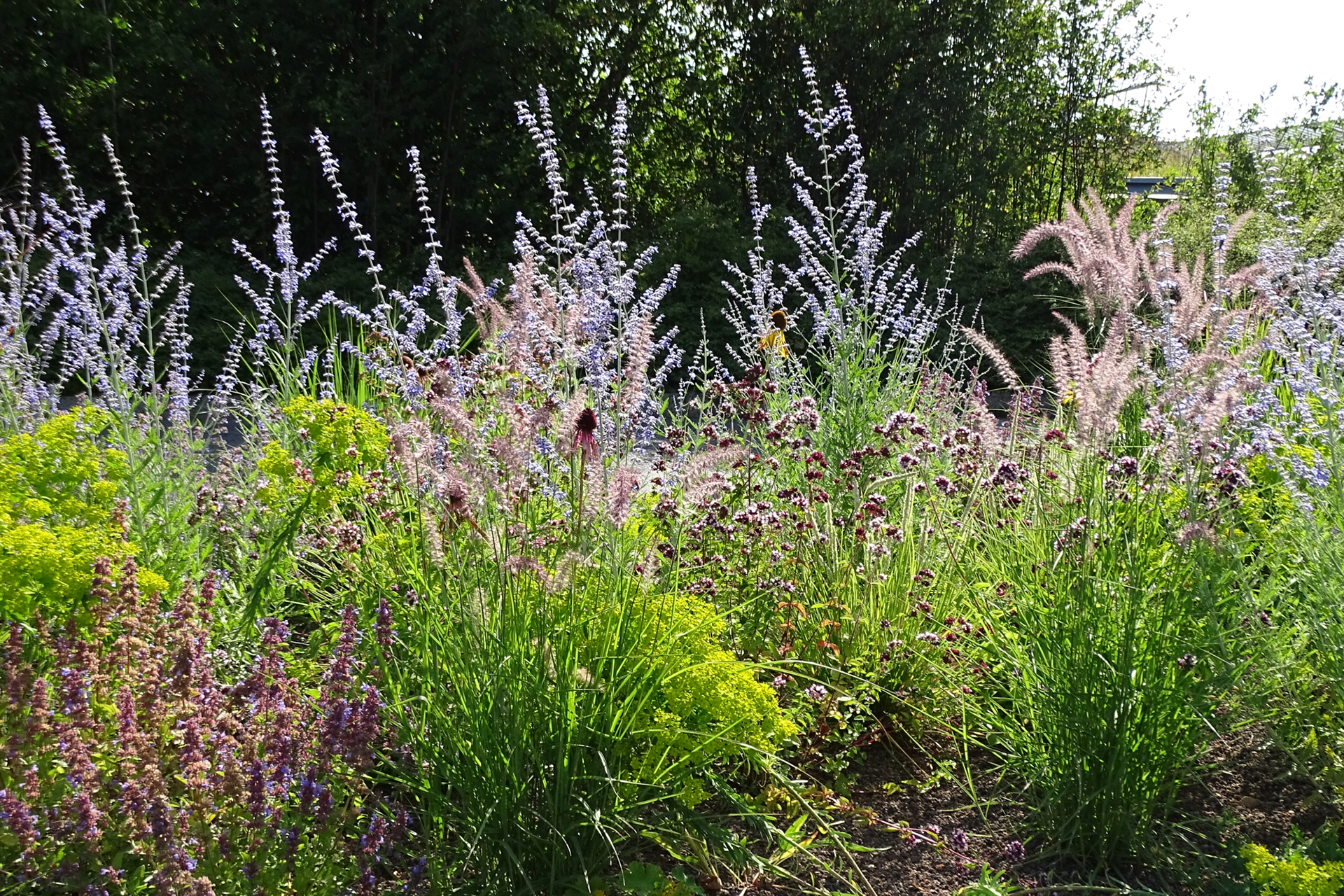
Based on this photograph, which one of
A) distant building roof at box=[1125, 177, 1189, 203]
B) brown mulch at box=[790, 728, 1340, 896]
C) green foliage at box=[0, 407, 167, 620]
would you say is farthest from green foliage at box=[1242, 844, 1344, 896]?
distant building roof at box=[1125, 177, 1189, 203]

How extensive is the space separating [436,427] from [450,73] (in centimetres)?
947

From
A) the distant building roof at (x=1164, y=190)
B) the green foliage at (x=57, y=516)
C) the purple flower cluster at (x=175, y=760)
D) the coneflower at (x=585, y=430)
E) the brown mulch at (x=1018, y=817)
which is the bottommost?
the brown mulch at (x=1018, y=817)

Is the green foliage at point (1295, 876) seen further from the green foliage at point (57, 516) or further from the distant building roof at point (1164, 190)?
the distant building roof at point (1164, 190)

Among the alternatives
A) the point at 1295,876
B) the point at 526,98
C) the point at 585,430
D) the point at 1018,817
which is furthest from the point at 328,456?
the point at 526,98

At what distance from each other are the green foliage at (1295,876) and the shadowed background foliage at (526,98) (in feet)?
29.0

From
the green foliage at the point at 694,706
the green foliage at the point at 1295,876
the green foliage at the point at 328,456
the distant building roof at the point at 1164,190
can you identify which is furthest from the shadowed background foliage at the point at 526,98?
the green foliage at the point at 1295,876

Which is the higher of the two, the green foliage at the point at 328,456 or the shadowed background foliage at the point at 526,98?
the shadowed background foliage at the point at 526,98

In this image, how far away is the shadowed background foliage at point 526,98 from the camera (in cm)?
1152

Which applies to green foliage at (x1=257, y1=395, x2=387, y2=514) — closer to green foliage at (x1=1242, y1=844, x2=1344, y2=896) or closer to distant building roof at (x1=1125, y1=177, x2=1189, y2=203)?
green foliage at (x1=1242, y1=844, x2=1344, y2=896)

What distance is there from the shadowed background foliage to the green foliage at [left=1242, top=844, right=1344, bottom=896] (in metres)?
8.84

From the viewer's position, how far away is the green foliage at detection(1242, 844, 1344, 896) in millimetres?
2217

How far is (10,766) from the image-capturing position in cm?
236

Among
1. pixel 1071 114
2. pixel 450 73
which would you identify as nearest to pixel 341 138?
pixel 450 73

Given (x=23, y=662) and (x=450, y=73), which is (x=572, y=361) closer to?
(x=23, y=662)
